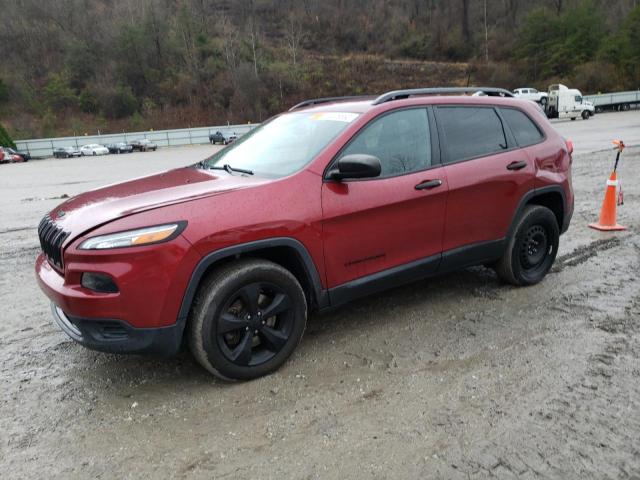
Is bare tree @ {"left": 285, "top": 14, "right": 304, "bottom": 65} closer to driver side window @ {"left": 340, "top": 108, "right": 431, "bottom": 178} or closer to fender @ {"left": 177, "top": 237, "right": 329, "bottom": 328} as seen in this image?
driver side window @ {"left": 340, "top": 108, "right": 431, "bottom": 178}

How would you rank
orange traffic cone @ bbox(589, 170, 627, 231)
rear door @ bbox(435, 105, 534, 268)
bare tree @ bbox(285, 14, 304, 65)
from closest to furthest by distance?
rear door @ bbox(435, 105, 534, 268) < orange traffic cone @ bbox(589, 170, 627, 231) < bare tree @ bbox(285, 14, 304, 65)

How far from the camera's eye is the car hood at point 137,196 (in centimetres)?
302

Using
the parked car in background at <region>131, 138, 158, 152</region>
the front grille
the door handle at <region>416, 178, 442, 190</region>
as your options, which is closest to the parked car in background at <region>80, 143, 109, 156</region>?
the parked car in background at <region>131, 138, 158, 152</region>

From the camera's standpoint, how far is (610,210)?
6648mm

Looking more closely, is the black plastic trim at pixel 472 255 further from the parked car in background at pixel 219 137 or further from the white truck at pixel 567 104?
the parked car in background at pixel 219 137

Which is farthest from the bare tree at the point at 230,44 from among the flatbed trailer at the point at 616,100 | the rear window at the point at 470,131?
the rear window at the point at 470,131

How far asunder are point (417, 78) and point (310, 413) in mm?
81990

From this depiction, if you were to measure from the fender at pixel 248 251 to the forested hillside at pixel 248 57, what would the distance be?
61267 millimetres

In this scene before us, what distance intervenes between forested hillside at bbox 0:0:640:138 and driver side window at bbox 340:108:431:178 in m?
60.2

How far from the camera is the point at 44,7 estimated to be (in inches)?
3243

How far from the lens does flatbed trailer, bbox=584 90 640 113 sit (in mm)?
51312

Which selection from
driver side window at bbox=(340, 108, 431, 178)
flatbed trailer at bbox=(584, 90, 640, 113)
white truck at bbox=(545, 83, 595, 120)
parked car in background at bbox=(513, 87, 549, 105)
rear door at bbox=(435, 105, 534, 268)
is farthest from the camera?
flatbed trailer at bbox=(584, 90, 640, 113)

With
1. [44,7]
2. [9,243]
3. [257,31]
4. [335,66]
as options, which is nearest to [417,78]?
[335,66]

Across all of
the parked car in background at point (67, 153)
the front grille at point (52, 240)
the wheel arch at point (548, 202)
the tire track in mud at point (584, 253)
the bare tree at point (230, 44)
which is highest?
the bare tree at point (230, 44)
